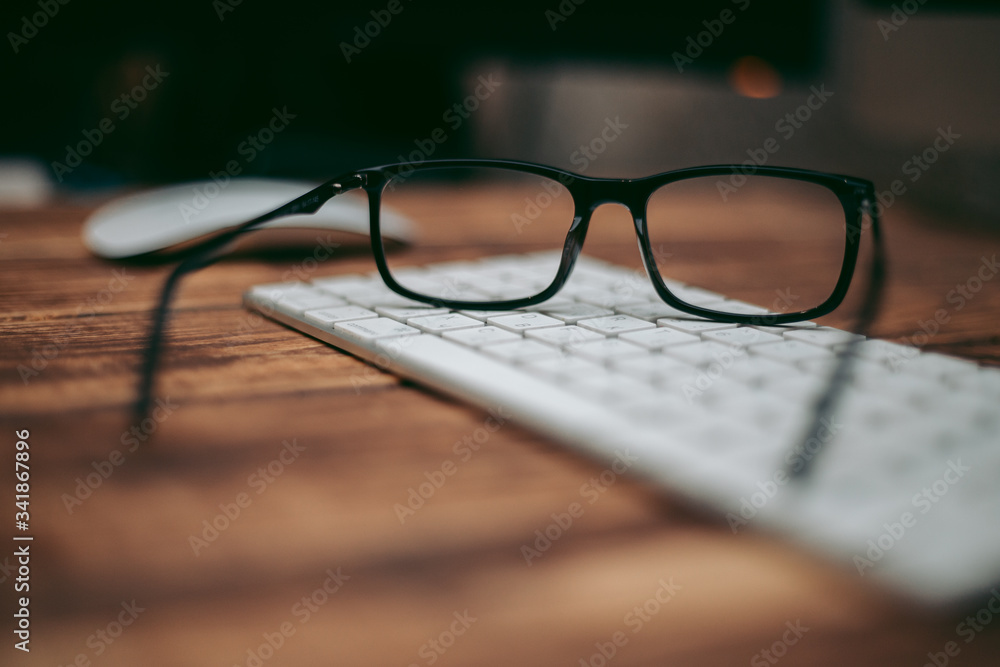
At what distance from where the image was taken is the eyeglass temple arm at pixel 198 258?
1.18 ft

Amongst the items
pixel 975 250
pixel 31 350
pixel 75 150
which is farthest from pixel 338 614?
pixel 75 150

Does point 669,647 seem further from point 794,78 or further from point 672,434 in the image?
point 794,78

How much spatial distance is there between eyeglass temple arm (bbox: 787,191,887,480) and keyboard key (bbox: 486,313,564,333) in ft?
0.46

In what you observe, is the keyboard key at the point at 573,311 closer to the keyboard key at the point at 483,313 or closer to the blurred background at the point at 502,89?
the keyboard key at the point at 483,313

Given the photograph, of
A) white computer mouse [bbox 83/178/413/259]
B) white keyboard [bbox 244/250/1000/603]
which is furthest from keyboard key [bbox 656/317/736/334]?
white computer mouse [bbox 83/178/413/259]

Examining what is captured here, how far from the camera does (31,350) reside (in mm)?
410

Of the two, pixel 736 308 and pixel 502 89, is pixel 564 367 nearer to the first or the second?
pixel 736 308

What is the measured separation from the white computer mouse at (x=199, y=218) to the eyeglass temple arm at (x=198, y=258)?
0.02m

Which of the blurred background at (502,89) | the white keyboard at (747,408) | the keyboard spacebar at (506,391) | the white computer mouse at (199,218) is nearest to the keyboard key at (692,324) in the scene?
the white keyboard at (747,408)

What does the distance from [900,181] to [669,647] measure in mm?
1017

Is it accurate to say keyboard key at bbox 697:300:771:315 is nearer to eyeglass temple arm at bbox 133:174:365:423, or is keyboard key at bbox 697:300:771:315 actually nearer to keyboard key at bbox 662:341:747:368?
keyboard key at bbox 662:341:747:368

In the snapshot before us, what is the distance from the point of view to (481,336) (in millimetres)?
389

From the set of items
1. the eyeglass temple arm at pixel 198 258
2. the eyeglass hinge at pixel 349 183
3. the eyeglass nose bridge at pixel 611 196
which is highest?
the eyeglass nose bridge at pixel 611 196

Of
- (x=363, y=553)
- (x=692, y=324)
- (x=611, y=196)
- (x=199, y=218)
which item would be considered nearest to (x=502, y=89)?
(x=199, y=218)
